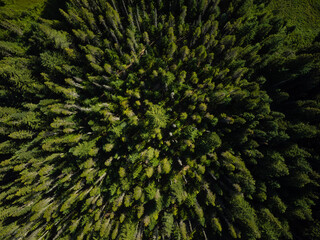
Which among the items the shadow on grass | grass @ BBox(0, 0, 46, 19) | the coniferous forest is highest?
grass @ BBox(0, 0, 46, 19)

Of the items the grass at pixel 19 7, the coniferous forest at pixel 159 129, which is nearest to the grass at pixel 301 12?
the coniferous forest at pixel 159 129

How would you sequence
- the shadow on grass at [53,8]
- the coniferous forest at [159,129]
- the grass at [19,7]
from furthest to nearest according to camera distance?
1. the shadow on grass at [53,8]
2. the grass at [19,7]
3. the coniferous forest at [159,129]

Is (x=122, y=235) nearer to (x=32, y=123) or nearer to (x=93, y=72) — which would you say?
(x=32, y=123)

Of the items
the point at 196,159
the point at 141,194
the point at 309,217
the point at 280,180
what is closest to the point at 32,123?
the point at 141,194

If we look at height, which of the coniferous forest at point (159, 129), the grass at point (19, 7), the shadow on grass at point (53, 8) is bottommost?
the coniferous forest at point (159, 129)

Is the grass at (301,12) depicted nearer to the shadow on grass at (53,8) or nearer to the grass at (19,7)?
the shadow on grass at (53,8)

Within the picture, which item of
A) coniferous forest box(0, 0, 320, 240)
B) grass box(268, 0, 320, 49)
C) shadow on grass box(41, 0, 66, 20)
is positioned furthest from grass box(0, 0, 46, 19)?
grass box(268, 0, 320, 49)

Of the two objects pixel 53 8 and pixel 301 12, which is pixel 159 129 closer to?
pixel 53 8

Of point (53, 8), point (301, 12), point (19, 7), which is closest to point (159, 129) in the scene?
point (53, 8)

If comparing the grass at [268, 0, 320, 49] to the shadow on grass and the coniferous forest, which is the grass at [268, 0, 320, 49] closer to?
the coniferous forest
